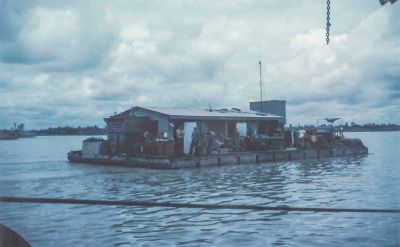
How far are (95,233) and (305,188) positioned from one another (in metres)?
12.6

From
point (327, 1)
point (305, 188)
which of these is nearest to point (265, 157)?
point (305, 188)

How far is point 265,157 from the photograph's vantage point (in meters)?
37.2

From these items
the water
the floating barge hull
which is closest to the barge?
the floating barge hull

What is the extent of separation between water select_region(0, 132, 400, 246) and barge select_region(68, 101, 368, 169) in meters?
4.52

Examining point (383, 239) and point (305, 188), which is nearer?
point (383, 239)

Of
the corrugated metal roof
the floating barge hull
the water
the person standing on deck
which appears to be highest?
the corrugated metal roof

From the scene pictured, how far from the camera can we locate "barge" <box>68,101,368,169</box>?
32.5 meters

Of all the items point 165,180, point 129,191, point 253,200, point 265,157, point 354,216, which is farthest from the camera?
point 265,157

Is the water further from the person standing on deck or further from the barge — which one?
the person standing on deck

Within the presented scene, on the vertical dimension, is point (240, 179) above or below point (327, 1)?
below

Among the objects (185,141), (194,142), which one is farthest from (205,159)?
(185,141)

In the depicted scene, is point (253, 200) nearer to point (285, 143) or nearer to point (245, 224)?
point (245, 224)

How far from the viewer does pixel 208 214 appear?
15.0 metres

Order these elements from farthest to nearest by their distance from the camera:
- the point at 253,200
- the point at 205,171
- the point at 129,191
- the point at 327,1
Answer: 1. the point at 205,171
2. the point at 129,191
3. the point at 253,200
4. the point at 327,1
